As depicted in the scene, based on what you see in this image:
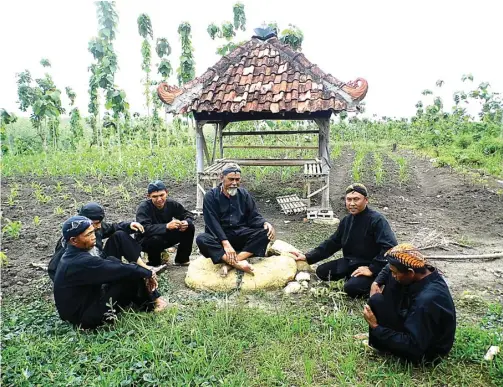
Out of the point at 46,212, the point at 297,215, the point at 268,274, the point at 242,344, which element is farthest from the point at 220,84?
Answer: the point at 242,344

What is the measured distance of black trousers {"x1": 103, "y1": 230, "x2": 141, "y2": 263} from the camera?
4.07 meters

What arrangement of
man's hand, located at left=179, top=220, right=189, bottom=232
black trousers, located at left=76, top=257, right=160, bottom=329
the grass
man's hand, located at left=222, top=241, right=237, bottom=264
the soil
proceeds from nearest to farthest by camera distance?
the grass
black trousers, located at left=76, top=257, right=160, bottom=329
man's hand, located at left=222, top=241, right=237, bottom=264
man's hand, located at left=179, top=220, right=189, bottom=232
the soil

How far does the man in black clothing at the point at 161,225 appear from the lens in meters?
4.75

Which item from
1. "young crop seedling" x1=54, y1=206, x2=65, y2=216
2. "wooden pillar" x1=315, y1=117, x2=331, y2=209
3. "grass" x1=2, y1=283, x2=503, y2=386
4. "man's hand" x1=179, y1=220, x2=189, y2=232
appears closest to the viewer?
"grass" x1=2, y1=283, x2=503, y2=386

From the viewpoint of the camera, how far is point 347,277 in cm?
437

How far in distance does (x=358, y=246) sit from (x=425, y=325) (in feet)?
5.05

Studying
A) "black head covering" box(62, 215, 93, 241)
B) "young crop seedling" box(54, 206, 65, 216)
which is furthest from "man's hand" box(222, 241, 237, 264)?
"young crop seedling" box(54, 206, 65, 216)

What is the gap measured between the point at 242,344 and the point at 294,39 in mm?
14639

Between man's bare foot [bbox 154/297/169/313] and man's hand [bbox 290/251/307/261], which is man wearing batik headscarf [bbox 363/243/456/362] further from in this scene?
man's bare foot [bbox 154/297/169/313]

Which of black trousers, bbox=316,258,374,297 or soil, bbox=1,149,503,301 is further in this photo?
soil, bbox=1,149,503,301

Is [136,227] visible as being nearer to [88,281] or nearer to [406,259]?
[88,281]

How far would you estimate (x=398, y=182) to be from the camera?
10648mm

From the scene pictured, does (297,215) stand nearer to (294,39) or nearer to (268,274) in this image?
(268,274)

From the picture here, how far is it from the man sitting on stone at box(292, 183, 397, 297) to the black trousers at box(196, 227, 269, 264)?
59 centimetres
